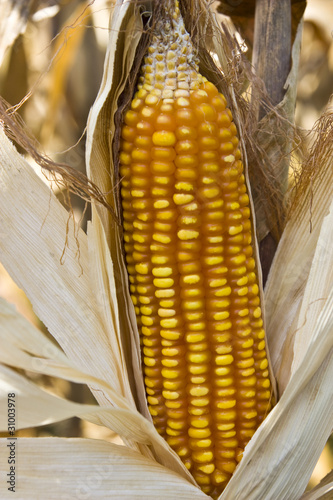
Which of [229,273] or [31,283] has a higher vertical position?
[31,283]

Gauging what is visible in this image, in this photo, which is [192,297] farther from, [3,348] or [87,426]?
[87,426]

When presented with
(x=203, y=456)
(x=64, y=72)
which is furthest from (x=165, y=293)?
(x=64, y=72)

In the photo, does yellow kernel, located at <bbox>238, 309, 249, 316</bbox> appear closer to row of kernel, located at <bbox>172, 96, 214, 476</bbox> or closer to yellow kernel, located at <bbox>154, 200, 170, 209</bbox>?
row of kernel, located at <bbox>172, 96, 214, 476</bbox>

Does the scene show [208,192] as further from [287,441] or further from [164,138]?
[287,441]

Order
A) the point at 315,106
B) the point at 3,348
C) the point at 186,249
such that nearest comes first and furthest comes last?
1. the point at 3,348
2. the point at 186,249
3. the point at 315,106

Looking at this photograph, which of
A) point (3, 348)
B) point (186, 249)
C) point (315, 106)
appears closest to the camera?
point (3, 348)

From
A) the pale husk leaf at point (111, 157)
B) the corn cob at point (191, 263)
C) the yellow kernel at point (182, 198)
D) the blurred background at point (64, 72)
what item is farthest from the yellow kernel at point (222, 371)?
the blurred background at point (64, 72)

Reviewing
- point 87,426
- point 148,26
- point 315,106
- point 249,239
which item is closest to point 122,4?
point 148,26
